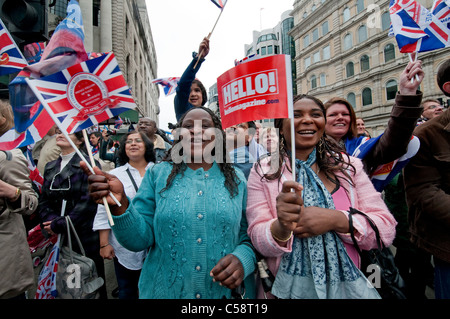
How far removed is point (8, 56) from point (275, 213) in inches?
104

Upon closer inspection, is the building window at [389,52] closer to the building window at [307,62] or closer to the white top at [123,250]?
the building window at [307,62]

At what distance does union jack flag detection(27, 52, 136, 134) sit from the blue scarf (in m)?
1.47

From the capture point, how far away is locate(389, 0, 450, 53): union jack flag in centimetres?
246

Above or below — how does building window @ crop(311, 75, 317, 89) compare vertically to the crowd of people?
above

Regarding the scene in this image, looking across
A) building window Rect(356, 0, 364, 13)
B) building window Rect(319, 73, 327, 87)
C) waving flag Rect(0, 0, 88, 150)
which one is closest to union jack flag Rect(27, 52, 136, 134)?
waving flag Rect(0, 0, 88, 150)

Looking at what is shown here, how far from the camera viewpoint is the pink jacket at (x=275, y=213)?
1.38 metres

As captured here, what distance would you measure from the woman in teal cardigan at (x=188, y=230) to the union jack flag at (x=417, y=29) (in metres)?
2.27

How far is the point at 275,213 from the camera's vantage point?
5.04ft

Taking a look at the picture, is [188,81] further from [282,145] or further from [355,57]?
[355,57]

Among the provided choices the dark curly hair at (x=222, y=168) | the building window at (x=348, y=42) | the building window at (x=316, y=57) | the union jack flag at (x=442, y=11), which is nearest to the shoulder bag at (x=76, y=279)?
the dark curly hair at (x=222, y=168)

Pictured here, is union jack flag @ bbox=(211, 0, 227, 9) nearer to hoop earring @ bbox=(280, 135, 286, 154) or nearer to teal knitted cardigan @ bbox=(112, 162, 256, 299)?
hoop earring @ bbox=(280, 135, 286, 154)

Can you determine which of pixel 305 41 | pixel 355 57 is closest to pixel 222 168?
pixel 355 57

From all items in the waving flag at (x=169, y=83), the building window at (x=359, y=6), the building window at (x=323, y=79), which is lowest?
the waving flag at (x=169, y=83)
